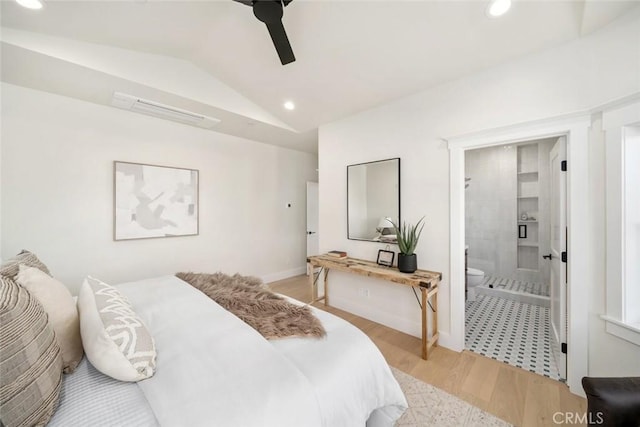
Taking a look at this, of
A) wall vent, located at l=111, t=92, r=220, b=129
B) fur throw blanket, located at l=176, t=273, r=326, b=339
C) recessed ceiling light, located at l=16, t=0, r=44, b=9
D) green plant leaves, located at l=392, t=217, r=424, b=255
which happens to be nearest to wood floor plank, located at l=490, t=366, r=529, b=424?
green plant leaves, located at l=392, t=217, r=424, b=255

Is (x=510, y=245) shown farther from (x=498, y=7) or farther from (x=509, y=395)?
(x=498, y=7)

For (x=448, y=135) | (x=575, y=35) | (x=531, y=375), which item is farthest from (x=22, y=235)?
(x=575, y=35)

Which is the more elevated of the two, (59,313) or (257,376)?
(59,313)

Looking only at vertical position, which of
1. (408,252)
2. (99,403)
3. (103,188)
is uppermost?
(103,188)

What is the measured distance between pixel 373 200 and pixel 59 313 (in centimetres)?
266

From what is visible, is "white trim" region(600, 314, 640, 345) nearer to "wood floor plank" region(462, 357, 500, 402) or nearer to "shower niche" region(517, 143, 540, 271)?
"wood floor plank" region(462, 357, 500, 402)

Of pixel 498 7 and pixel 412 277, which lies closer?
pixel 498 7

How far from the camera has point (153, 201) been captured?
3037 millimetres

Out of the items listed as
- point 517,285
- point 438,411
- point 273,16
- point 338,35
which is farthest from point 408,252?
point 517,285

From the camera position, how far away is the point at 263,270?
4.26 m

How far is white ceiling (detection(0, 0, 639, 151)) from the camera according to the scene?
170 cm

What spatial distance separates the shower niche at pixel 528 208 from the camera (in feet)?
13.6

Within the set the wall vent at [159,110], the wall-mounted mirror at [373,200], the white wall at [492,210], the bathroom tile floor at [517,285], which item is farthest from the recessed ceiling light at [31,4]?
the bathroom tile floor at [517,285]

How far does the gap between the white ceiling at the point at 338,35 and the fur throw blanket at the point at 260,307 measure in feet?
6.85
